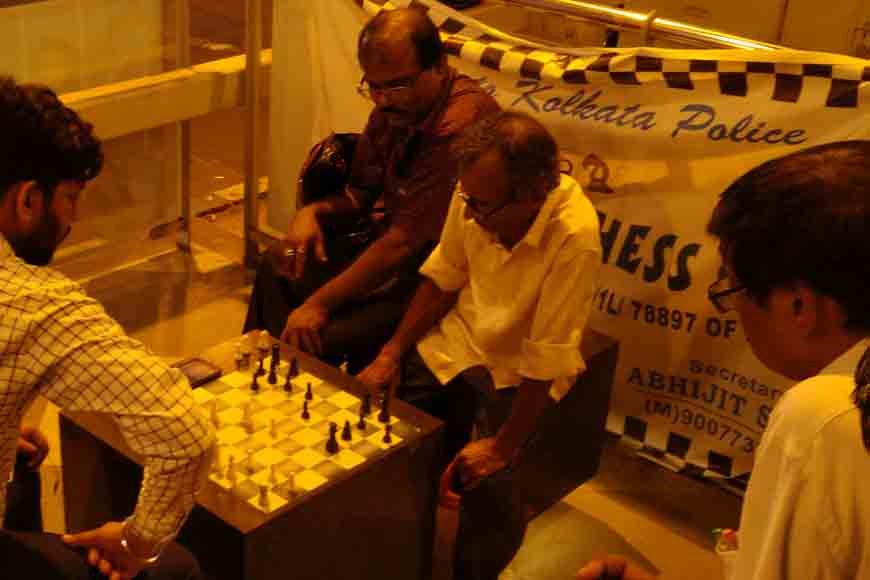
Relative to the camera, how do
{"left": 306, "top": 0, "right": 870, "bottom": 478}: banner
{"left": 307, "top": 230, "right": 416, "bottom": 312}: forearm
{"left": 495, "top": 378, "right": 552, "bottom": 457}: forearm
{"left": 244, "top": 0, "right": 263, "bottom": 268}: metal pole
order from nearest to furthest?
{"left": 495, "top": 378, "right": 552, "bottom": 457}: forearm → {"left": 306, "top": 0, "right": 870, "bottom": 478}: banner → {"left": 307, "top": 230, "right": 416, "bottom": 312}: forearm → {"left": 244, "top": 0, "right": 263, "bottom": 268}: metal pole

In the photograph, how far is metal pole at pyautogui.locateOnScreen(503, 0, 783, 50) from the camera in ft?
10.2

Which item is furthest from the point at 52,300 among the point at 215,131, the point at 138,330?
the point at 215,131

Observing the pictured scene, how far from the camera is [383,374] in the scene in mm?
2881

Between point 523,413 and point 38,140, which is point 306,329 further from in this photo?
point 38,140

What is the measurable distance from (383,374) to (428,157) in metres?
0.61

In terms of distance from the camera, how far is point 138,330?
400 cm

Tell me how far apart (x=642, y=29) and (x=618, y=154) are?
363mm

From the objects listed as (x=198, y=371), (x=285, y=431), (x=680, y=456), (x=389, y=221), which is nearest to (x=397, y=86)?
(x=389, y=221)

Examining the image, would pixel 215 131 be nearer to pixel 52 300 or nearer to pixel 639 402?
pixel 639 402

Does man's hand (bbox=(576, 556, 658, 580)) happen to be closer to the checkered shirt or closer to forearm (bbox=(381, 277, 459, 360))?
the checkered shirt

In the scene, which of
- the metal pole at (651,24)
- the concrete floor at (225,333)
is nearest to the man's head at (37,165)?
the concrete floor at (225,333)

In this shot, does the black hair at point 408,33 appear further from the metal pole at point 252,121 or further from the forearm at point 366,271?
the metal pole at point 252,121

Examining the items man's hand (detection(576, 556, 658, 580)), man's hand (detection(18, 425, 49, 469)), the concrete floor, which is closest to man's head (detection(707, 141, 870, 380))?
man's hand (detection(576, 556, 658, 580))

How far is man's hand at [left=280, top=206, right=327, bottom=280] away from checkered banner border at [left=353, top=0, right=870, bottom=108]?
2.47ft
